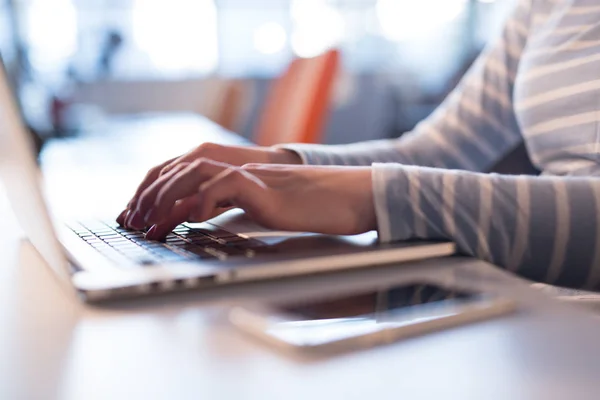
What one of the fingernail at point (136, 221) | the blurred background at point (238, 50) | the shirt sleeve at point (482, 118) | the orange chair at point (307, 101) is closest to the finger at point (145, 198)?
the fingernail at point (136, 221)

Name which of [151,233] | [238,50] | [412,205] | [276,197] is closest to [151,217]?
[151,233]

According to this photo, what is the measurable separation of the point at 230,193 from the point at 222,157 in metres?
0.23

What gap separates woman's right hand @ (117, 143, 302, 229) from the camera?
0.73 m

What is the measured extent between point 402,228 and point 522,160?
0.68 m

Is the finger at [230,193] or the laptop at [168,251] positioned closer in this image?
the laptop at [168,251]

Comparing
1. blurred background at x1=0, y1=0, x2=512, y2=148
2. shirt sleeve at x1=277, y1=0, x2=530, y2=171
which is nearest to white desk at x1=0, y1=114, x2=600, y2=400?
shirt sleeve at x1=277, y1=0, x2=530, y2=171

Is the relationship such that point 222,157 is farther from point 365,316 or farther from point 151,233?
point 365,316

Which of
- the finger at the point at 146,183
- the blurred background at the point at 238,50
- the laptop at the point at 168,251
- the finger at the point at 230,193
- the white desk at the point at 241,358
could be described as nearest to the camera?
the white desk at the point at 241,358

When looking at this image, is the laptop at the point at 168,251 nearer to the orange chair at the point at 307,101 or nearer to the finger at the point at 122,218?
the finger at the point at 122,218

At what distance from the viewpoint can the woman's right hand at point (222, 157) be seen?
2.39ft

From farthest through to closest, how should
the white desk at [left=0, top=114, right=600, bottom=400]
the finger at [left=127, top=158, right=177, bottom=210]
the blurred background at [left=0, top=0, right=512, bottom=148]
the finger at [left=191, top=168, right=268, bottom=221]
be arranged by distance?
the blurred background at [left=0, top=0, right=512, bottom=148] → the finger at [left=127, top=158, right=177, bottom=210] → the finger at [left=191, top=168, right=268, bottom=221] → the white desk at [left=0, top=114, right=600, bottom=400]

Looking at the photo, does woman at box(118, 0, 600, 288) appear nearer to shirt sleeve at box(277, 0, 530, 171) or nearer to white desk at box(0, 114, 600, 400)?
white desk at box(0, 114, 600, 400)

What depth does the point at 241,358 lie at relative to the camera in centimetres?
39

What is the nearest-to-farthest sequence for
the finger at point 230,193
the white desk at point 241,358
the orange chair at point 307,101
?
the white desk at point 241,358 → the finger at point 230,193 → the orange chair at point 307,101
